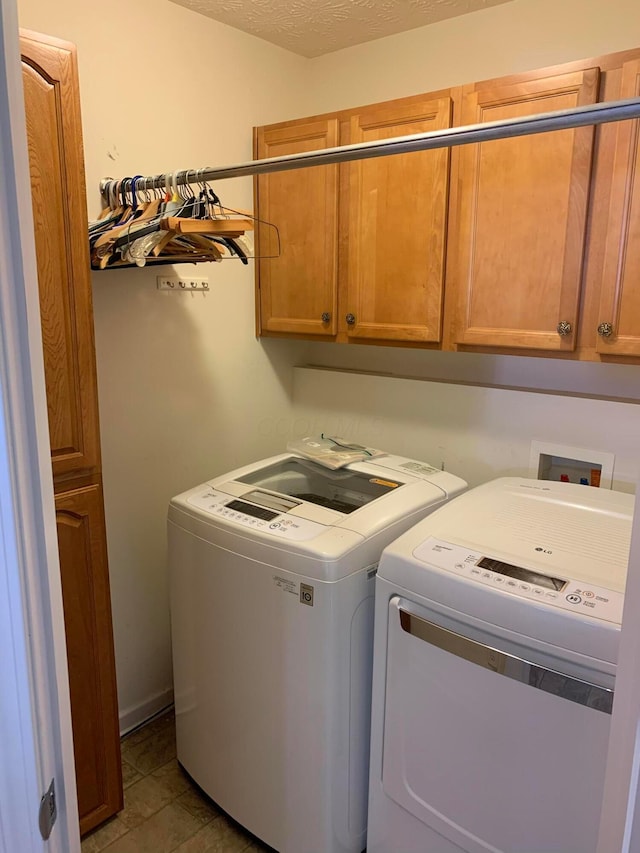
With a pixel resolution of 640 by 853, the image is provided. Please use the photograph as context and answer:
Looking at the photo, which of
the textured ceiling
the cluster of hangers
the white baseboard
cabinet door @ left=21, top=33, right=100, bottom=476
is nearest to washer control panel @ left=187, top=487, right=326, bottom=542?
cabinet door @ left=21, top=33, right=100, bottom=476

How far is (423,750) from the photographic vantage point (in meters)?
1.45

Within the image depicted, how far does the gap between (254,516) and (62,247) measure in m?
0.82

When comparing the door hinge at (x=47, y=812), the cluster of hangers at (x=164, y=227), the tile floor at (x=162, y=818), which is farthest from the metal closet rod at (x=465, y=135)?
the tile floor at (x=162, y=818)

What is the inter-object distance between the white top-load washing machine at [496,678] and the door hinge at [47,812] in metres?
0.82

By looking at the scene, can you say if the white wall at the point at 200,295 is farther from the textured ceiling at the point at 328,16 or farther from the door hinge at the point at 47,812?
the door hinge at the point at 47,812

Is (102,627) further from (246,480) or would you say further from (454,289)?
(454,289)

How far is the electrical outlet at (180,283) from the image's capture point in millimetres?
2088

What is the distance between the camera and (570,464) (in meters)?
1.99

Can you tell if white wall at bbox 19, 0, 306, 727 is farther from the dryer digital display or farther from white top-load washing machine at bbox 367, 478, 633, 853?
the dryer digital display

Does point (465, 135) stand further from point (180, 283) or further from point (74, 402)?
point (180, 283)

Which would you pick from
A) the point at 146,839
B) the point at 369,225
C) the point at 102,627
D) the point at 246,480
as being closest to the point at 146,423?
the point at 246,480

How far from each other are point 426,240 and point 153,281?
89cm

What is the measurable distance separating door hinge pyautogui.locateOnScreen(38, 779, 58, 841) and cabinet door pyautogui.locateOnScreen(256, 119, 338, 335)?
164 centimetres

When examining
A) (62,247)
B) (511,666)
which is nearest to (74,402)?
(62,247)
